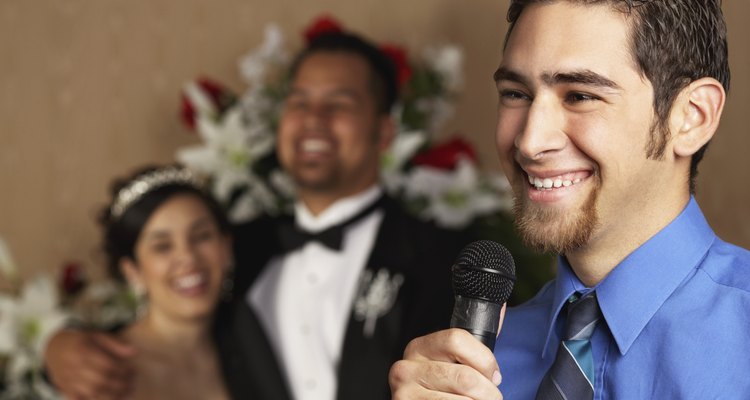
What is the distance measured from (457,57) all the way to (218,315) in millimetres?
1130

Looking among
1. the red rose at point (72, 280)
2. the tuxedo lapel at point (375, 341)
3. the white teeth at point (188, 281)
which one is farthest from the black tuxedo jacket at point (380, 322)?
the red rose at point (72, 280)

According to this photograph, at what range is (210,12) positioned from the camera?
4.02m

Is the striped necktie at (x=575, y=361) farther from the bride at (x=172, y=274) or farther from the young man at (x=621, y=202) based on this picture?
the bride at (x=172, y=274)

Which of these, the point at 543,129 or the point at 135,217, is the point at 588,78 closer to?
the point at 543,129

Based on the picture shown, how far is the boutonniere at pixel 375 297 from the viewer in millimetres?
2752

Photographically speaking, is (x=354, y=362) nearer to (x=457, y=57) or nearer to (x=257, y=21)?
(x=457, y=57)

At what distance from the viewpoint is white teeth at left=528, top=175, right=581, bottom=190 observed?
4.06 ft

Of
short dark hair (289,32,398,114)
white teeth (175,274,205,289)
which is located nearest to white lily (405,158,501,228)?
short dark hair (289,32,398,114)

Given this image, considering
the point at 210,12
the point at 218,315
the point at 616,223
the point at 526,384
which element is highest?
the point at 210,12

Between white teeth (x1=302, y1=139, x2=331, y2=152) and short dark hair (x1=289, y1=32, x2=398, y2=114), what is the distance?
26 centimetres

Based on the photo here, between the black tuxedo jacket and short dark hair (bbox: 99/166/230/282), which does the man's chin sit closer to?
the black tuxedo jacket

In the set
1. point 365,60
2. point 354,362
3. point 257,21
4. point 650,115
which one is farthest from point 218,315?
point 650,115

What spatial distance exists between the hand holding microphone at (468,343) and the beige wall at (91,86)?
2742 mm

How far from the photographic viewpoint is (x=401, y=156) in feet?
10.4
